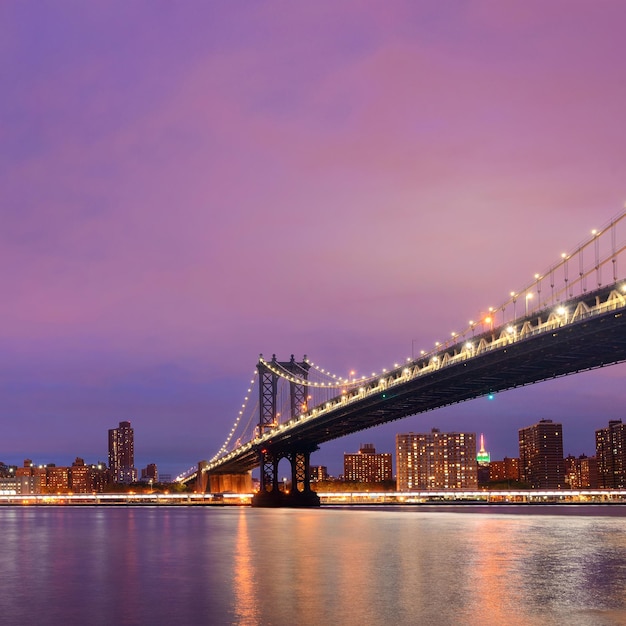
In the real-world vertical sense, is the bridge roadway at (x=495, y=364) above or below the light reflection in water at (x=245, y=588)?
above

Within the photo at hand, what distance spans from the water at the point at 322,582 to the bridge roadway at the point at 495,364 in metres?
17.5

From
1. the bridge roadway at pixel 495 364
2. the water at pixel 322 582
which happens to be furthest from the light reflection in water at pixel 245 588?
the bridge roadway at pixel 495 364

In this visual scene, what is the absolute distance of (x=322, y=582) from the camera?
2561 centimetres

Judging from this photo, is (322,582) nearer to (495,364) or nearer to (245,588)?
(245,588)

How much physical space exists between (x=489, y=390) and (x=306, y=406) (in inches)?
2219

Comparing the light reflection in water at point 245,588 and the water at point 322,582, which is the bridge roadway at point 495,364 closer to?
the water at point 322,582

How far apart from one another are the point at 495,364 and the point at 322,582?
47.4m

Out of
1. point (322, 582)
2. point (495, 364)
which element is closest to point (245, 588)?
point (322, 582)

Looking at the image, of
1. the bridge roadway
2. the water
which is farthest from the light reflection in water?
the bridge roadway

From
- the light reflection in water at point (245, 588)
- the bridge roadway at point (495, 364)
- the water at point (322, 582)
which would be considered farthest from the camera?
the bridge roadway at point (495, 364)

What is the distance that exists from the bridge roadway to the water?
17.5 m

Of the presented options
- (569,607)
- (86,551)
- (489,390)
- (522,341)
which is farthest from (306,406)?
(569,607)

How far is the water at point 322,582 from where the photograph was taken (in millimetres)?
19906

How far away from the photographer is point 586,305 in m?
58.2
